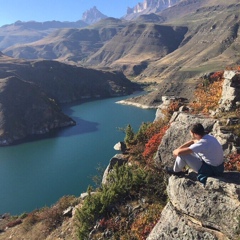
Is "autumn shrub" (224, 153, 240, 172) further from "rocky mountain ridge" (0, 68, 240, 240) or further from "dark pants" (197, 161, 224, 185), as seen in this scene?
"dark pants" (197, 161, 224, 185)

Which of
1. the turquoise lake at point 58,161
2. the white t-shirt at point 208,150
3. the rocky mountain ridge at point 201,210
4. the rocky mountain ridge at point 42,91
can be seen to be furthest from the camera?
the rocky mountain ridge at point 42,91

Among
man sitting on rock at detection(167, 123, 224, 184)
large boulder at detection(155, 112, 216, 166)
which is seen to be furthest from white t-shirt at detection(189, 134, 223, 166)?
large boulder at detection(155, 112, 216, 166)

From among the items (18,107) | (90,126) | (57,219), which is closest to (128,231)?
(57,219)

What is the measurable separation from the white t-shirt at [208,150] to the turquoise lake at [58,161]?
30.3 meters

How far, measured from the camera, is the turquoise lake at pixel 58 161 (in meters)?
46.2

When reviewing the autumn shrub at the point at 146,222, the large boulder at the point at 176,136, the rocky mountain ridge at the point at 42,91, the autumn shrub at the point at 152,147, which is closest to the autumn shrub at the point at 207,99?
the large boulder at the point at 176,136

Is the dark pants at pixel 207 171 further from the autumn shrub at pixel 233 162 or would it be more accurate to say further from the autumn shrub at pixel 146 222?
the autumn shrub at pixel 146 222

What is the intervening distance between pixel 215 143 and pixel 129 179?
6.23 metres

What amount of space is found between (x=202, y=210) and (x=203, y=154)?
1640 millimetres

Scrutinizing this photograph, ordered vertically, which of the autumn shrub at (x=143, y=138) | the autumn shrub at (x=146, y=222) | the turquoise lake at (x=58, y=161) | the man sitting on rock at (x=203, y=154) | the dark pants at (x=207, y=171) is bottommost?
the turquoise lake at (x=58, y=161)

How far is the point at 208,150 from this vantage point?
388 inches

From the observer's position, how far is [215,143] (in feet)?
32.6

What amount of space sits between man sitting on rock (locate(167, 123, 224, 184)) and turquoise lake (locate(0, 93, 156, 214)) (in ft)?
98.6

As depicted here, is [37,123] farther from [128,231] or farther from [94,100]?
[128,231]
